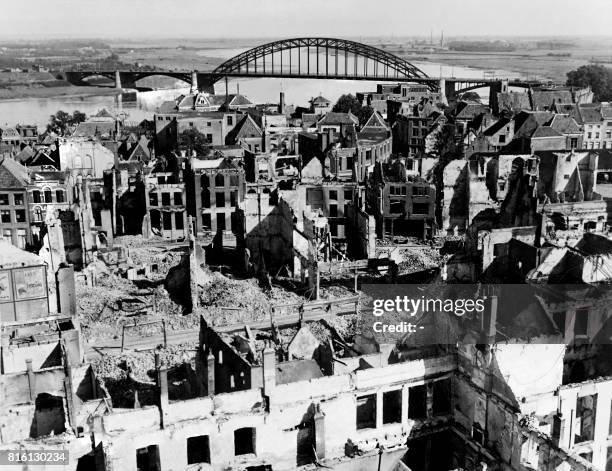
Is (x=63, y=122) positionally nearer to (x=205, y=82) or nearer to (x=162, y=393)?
(x=205, y=82)

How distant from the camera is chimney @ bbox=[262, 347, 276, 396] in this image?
26.7 metres

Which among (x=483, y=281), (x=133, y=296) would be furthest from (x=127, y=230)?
(x=483, y=281)

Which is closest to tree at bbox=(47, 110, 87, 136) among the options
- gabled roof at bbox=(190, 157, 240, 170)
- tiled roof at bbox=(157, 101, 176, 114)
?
tiled roof at bbox=(157, 101, 176, 114)

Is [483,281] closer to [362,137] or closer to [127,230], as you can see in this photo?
[127,230]

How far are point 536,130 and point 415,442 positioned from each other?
49.4 metres

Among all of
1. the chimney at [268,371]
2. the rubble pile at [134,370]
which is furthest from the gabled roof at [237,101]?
the chimney at [268,371]

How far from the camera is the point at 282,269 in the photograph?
1978 inches

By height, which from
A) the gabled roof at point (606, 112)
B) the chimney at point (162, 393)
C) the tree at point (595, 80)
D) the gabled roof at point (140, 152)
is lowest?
the chimney at point (162, 393)

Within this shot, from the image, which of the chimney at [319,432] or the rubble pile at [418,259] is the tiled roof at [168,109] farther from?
the chimney at [319,432]

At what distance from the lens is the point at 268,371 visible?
1053 inches

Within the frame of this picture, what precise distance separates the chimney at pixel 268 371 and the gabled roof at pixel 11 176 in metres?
37.2

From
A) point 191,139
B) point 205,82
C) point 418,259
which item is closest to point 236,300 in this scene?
point 418,259

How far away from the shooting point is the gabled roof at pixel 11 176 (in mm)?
57562

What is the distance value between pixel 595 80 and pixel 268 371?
127 m
